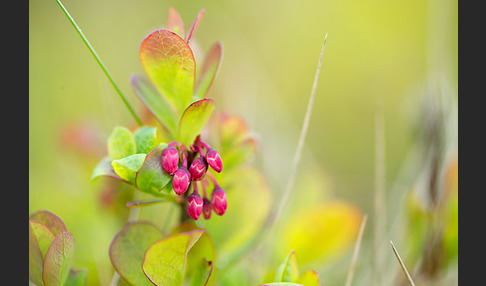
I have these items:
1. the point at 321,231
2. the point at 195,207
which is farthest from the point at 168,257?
the point at 321,231

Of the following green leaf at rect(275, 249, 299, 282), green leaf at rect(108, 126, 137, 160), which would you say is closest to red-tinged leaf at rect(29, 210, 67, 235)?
green leaf at rect(108, 126, 137, 160)

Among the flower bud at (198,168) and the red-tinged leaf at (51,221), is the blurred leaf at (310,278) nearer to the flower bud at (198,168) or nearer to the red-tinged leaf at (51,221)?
the flower bud at (198,168)

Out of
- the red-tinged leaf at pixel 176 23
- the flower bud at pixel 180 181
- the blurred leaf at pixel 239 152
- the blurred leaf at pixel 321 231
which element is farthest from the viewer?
the blurred leaf at pixel 321 231

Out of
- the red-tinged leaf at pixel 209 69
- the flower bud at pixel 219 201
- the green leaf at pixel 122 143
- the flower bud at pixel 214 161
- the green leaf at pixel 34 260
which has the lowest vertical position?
the green leaf at pixel 34 260

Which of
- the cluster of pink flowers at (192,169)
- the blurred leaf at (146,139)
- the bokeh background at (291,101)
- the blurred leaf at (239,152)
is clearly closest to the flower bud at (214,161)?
the cluster of pink flowers at (192,169)

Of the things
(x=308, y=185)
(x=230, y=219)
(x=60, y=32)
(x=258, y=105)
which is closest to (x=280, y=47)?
(x=258, y=105)

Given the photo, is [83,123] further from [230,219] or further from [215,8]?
[215,8]
